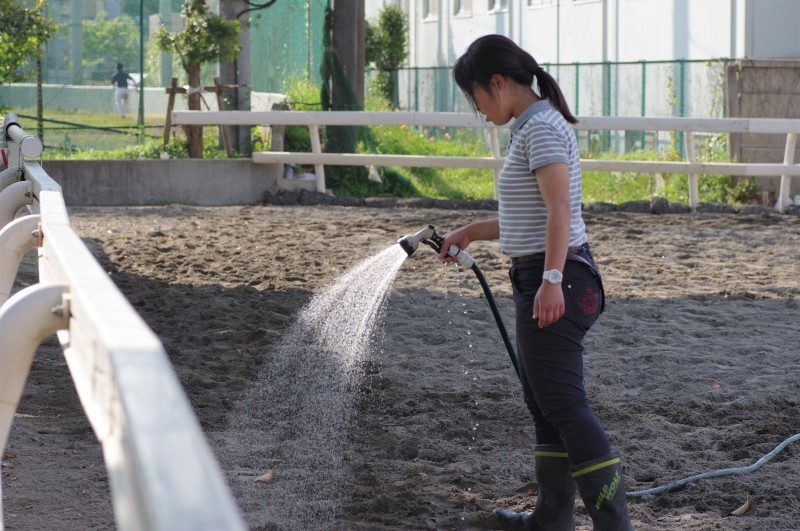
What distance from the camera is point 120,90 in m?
14.4

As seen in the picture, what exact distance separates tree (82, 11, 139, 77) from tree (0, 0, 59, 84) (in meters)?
0.57

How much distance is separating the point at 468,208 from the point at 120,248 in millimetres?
4541

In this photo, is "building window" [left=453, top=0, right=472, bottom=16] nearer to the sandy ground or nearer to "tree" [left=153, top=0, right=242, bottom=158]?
"tree" [left=153, top=0, right=242, bottom=158]

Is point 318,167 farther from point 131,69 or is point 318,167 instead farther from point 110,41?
point 110,41

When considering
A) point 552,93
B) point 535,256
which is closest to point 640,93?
point 552,93

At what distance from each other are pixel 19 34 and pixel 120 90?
56.4 inches

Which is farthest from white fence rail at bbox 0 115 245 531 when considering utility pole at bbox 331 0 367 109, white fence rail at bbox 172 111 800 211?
utility pole at bbox 331 0 367 109

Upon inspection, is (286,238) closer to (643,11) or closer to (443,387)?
(443,387)

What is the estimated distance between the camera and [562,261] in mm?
3160

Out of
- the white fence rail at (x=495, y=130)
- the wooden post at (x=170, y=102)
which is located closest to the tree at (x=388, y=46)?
the wooden post at (x=170, y=102)

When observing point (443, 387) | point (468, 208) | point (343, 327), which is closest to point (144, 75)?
point (468, 208)

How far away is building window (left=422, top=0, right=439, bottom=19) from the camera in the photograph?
33.3 m

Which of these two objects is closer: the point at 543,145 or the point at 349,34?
the point at 543,145

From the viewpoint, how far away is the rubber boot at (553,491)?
3592 mm
